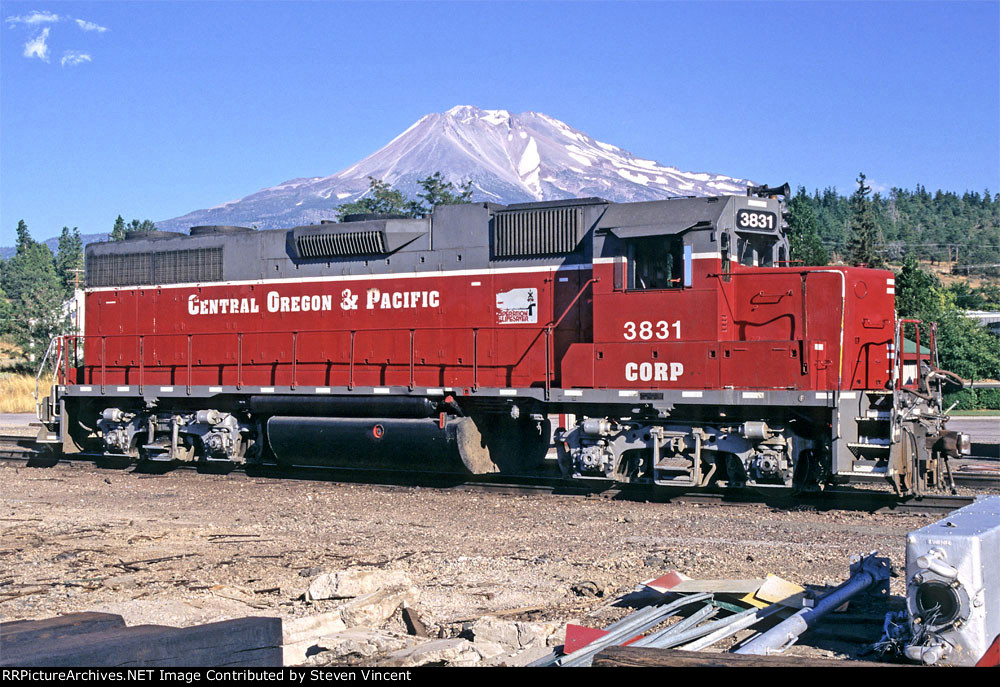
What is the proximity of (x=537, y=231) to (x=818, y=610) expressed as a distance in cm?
763

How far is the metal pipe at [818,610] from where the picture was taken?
537 cm

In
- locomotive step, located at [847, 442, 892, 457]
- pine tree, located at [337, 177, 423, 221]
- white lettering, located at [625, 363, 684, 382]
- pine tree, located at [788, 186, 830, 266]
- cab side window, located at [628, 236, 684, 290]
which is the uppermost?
pine tree, located at [788, 186, 830, 266]

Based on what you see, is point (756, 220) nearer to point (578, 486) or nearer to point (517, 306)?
point (517, 306)

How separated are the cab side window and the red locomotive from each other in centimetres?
3

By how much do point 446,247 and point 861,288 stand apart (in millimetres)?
5685

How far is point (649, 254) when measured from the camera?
38.2 feet

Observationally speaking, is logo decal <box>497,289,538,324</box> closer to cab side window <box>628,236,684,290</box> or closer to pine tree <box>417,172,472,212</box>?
cab side window <box>628,236,684,290</box>

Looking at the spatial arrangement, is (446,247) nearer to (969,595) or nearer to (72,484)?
(72,484)

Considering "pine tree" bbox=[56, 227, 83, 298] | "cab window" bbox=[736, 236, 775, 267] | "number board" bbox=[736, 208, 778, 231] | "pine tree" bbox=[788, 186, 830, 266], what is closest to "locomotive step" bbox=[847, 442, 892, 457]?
"cab window" bbox=[736, 236, 775, 267]

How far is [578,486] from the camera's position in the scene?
1258cm

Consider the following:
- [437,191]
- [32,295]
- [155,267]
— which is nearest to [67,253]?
[32,295]

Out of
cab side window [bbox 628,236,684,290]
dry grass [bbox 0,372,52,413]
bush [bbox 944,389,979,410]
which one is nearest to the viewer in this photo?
cab side window [bbox 628,236,684,290]

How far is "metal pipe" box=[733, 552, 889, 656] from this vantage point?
537 cm
